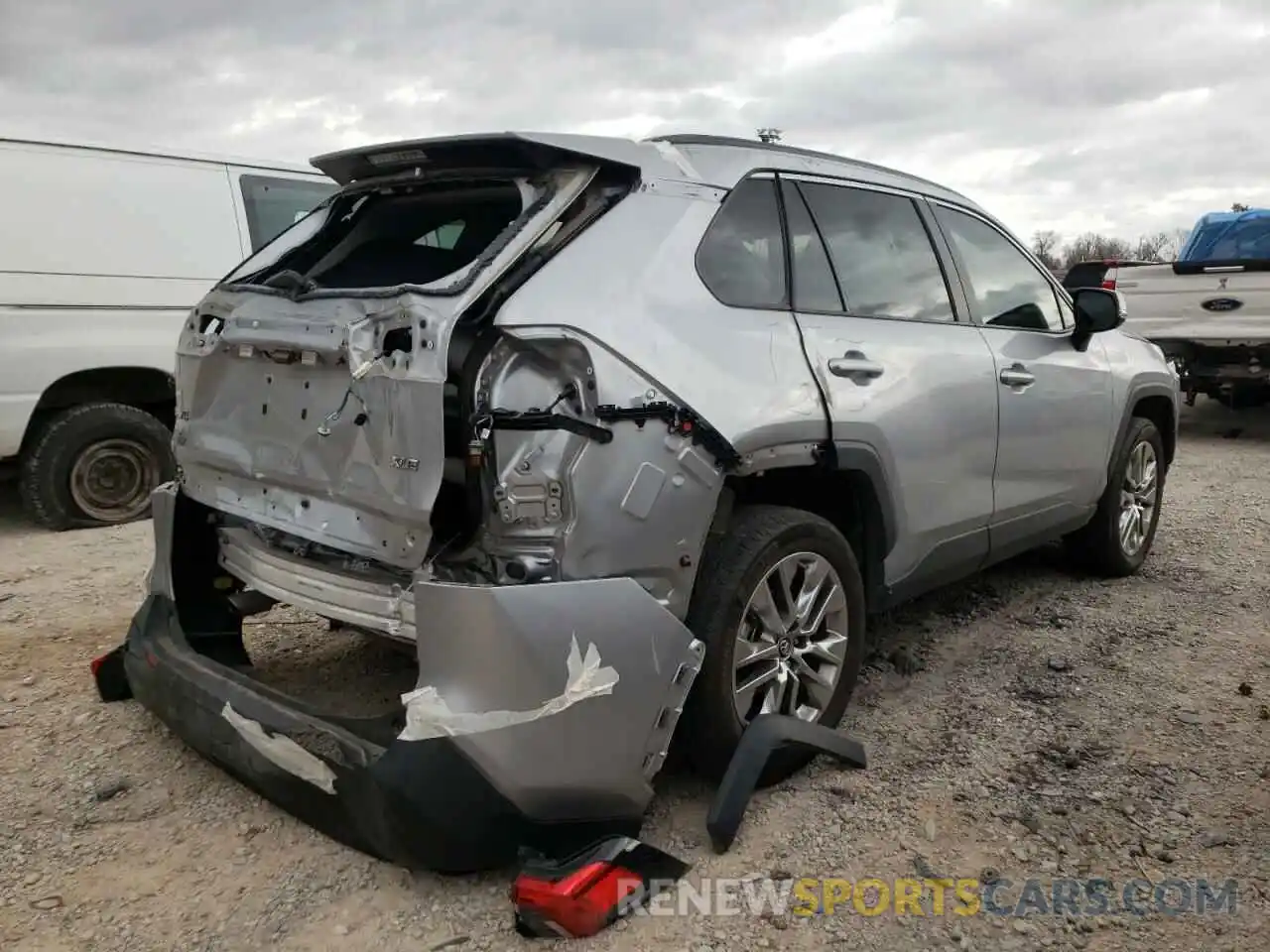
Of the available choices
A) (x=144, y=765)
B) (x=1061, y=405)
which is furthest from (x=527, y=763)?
(x=1061, y=405)

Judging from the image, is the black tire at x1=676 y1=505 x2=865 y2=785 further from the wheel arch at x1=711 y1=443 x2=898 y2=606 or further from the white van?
the white van

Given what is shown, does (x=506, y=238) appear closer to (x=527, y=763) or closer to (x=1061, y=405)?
(x=527, y=763)

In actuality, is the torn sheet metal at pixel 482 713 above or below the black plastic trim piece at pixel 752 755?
above

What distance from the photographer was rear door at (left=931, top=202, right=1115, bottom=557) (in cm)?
396

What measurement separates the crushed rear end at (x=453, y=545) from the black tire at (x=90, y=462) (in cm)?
338

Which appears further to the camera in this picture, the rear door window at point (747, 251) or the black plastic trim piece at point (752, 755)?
the rear door window at point (747, 251)

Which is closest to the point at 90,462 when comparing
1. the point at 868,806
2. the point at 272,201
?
the point at 272,201

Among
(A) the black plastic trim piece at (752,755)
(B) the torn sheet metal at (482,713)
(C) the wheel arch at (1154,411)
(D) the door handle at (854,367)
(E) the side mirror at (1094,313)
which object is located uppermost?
(E) the side mirror at (1094,313)

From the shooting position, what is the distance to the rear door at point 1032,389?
396 cm

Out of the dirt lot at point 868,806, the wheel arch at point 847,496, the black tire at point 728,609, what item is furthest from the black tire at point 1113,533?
the black tire at point 728,609

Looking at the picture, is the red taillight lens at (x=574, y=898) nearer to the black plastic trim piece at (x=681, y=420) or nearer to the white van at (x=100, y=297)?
the black plastic trim piece at (x=681, y=420)

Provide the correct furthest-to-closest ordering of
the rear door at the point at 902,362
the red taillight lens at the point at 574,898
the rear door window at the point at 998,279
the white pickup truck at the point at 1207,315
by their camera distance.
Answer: the white pickup truck at the point at 1207,315 < the rear door window at the point at 998,279 < the rear door at the point at 902,362 < the red taillight lens at the point at 574,898

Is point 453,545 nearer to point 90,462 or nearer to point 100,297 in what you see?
point 100,297

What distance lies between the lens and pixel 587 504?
94.7 inches
